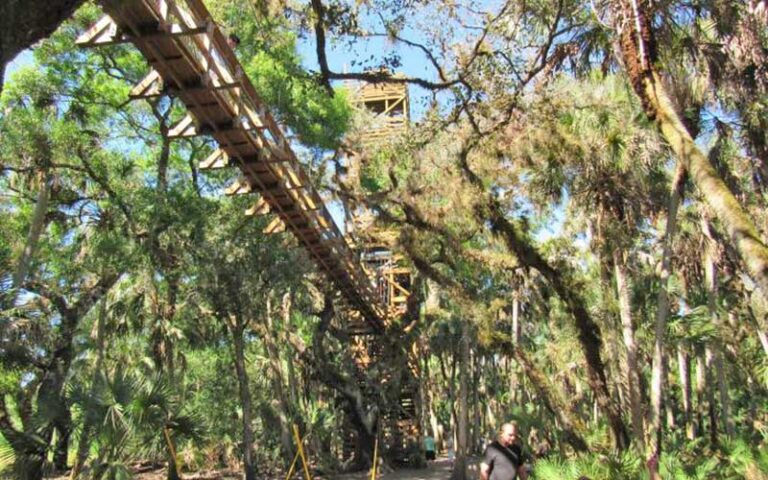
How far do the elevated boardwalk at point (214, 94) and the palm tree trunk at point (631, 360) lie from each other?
6497 millimetres

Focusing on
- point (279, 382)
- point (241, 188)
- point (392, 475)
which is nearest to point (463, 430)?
point (392, 475)

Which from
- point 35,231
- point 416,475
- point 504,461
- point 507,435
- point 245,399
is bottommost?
point 416,475

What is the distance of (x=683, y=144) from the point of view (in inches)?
319

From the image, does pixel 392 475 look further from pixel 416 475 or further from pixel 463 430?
pixel 463 430

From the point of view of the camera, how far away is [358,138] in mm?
17625

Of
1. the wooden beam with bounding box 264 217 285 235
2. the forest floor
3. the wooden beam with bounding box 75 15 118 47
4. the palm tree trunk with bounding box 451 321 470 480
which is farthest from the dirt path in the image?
the wooden beam with bounding box 75 15 118 47

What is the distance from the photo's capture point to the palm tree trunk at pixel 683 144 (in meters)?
6.77

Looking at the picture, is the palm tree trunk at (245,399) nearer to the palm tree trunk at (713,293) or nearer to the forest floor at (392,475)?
the forest floor at (392,475)

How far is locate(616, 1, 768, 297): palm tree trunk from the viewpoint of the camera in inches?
266

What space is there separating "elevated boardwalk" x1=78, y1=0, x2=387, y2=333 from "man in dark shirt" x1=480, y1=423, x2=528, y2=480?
5.34 metres

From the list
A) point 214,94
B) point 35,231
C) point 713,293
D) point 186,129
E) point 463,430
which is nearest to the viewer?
point 214,94

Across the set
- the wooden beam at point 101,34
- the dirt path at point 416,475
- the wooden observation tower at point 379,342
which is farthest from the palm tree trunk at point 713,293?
the wooden beam at point 101,34

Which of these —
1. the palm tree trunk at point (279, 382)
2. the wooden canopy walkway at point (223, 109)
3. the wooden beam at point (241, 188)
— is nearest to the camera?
the wooden canopy walkway at point (223, 109)

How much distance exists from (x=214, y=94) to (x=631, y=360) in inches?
395
